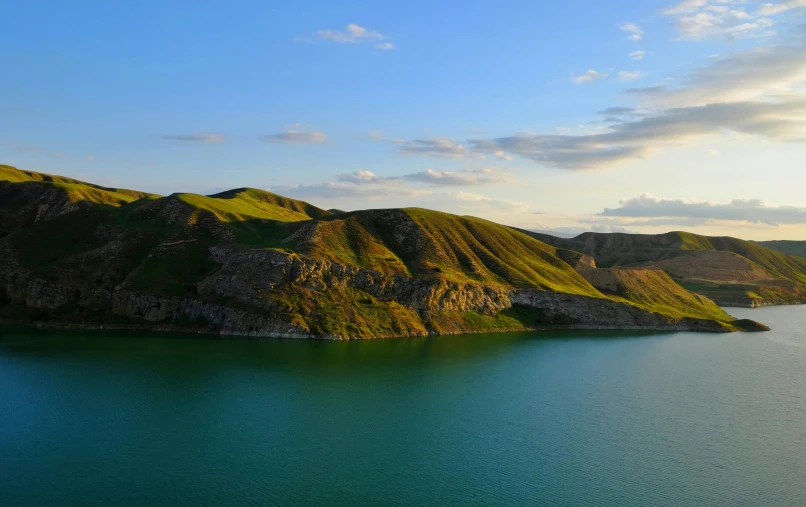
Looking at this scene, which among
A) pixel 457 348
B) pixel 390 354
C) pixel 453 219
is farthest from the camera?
pixel 453 219

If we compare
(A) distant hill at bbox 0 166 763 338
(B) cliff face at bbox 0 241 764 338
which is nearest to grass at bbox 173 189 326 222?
(A) distant hill at bbox 0 166 763 338

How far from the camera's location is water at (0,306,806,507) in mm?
43469

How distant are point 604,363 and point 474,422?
1720 inches

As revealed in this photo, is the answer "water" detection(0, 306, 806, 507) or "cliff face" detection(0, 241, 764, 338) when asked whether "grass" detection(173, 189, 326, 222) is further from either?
"water" detection(0, 306, 806, 507)

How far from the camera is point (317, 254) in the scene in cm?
11594

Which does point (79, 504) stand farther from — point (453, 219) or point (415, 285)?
point (453, 219)

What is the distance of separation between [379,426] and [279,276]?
184ft

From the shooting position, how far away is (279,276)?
4247 inches

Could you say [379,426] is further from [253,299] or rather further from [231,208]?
[231,208]

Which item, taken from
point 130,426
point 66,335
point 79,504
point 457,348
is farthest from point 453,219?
point 79,504

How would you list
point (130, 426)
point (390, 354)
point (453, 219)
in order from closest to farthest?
point (130, 426) → point (390, 354) → point (453, 219)

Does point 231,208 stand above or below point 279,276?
above

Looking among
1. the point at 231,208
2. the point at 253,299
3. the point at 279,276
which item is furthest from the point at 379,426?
the point at 231,208

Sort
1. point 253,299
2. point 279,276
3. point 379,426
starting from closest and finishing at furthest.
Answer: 1. point 379,426
2. point 253,299
3. point 279,276
